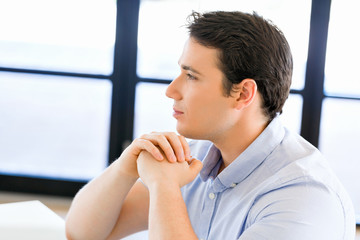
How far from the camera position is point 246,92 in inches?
55.6

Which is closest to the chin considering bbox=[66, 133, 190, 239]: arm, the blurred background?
bbox=[66, 133, 190, 239]: arm

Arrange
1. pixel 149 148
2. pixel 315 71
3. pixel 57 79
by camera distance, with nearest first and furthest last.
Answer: pixel 149 148
pixel 315 71
pixel 57 79

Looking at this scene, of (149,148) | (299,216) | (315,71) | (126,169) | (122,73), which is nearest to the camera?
(299,216)

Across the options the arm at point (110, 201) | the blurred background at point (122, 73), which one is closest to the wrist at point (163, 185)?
the arm at point (110, 201)

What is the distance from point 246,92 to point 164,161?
32 cm

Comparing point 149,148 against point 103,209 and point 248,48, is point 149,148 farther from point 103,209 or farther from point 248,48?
point 248,48

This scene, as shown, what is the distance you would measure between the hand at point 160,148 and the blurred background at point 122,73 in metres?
1.61

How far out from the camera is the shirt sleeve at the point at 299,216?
106cm

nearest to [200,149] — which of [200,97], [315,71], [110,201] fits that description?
[200,97]

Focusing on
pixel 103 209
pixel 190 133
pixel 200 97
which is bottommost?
pixel 103 209

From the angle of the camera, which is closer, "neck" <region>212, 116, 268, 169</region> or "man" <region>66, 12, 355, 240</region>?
"man" <region>66, 12, 355, 240</region>

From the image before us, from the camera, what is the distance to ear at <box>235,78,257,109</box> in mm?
1401

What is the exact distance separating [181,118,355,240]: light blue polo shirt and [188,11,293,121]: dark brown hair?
0.13 meters

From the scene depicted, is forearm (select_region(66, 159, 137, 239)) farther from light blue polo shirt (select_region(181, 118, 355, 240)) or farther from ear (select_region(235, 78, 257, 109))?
ear (select_region(235, 78, 257, 109))
